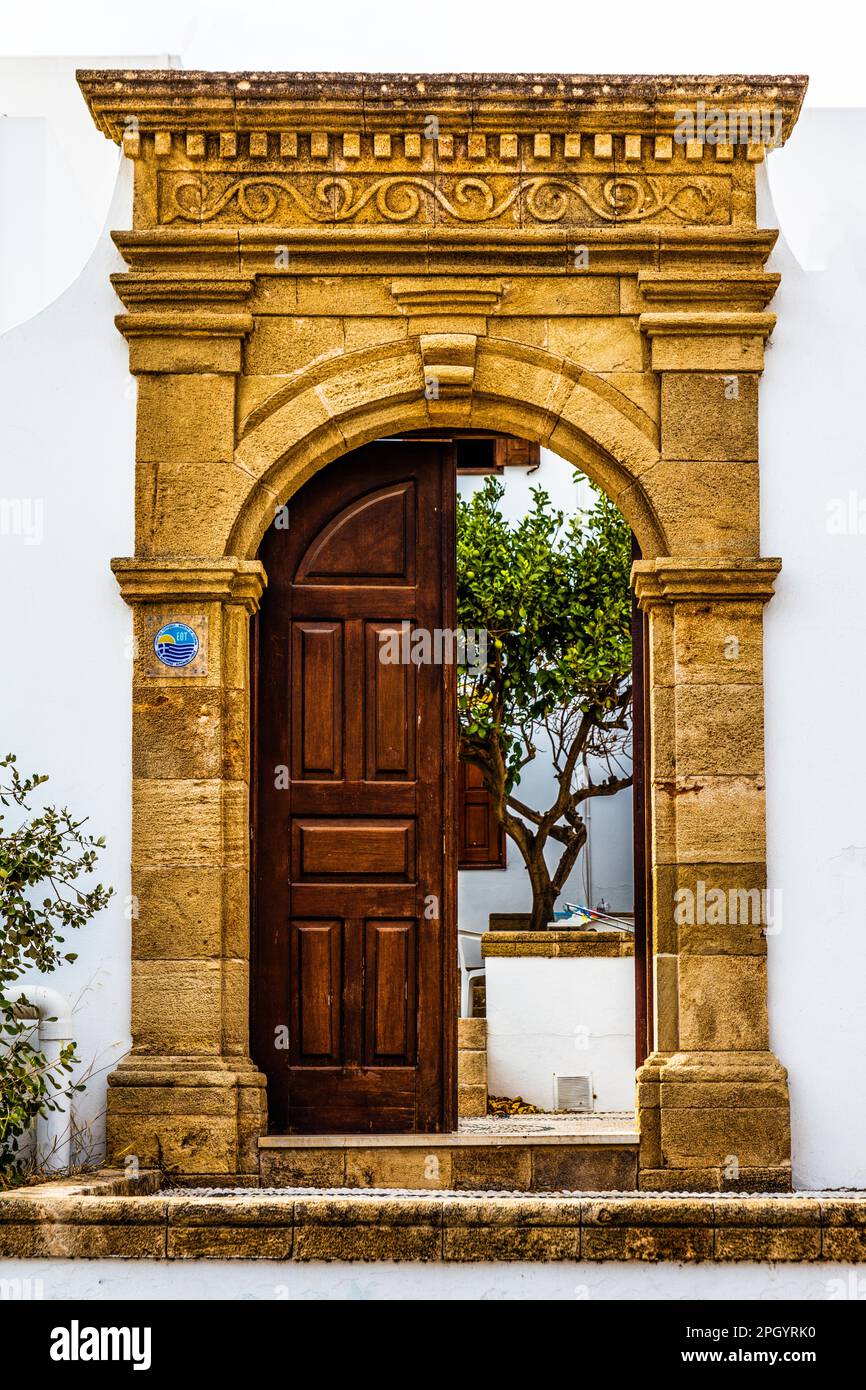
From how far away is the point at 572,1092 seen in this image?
10805 millimetres

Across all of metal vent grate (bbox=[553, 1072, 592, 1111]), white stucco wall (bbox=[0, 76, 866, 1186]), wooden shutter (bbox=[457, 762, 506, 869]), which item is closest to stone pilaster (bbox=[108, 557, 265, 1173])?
white stucco wall (bbox=[0, 76, 866, 1186])

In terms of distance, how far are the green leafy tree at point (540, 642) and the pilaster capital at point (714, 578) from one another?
6662 millimetres

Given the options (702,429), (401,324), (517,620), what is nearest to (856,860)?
(702,429)

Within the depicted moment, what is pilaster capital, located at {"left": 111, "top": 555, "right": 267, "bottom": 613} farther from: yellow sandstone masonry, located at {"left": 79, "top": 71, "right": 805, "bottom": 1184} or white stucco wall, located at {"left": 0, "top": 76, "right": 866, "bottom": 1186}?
white stucco wall, located at {"left": 0, "top": 76, "right": 866, "bottom": 1186}

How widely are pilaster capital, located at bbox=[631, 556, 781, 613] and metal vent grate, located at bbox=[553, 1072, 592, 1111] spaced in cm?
466

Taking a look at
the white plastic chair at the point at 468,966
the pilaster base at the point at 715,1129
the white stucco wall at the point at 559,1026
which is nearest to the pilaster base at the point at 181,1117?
the pilaster base at the point at 715,1129

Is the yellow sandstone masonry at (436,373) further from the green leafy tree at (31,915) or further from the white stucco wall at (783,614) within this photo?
the green leafy tree at (31,915)

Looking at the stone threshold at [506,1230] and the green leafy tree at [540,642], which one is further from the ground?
the green leafy tree at [540,642]

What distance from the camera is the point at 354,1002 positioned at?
721 centimetres

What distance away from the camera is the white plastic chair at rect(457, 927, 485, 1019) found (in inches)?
534

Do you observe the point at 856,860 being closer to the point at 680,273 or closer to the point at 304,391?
the point at 680,273

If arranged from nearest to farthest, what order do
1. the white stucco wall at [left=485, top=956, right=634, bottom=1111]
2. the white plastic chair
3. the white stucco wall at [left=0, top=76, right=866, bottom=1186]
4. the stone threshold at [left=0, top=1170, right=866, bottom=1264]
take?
the stone threshold at [left=0, top=1170, right=866, bottom=1264] < the white stucco wall at [left=0, top=76, right=866, bottom=1186] < the white stucco wall at [left=485, top=956, right=634, bottom=1111] < the white plastic chair

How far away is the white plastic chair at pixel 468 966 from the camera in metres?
13.6

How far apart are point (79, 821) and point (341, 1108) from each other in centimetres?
152
